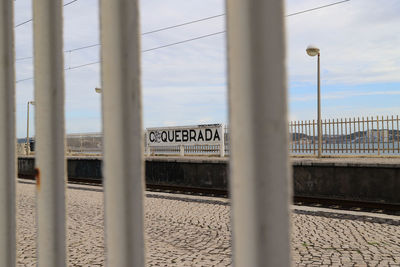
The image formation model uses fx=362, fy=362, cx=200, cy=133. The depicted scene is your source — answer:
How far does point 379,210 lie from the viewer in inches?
297

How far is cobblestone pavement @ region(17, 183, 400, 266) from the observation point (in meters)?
4.19

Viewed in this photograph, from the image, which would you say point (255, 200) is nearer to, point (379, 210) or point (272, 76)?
point (272, 76)

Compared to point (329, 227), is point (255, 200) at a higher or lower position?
higher

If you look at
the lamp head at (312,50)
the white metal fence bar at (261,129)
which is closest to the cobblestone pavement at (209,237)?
the white metal fence bar at (261,129)

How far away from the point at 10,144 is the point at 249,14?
161 centimetres

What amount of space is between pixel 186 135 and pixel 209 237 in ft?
37.4

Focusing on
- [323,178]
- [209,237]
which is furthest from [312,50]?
[209,237]

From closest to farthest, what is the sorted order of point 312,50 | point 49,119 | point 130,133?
point 130,133 → point 49,119 → point 312,50

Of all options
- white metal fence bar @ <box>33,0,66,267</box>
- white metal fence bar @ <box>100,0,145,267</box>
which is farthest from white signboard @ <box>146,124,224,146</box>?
white metal fence bar @ <box>100,0,145,267</box>

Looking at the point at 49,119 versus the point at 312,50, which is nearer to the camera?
the point at 49,119

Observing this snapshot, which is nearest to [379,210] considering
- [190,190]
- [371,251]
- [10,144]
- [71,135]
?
[371,251]

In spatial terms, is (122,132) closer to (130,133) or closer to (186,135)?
(130,133)

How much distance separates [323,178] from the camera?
30.8 ft

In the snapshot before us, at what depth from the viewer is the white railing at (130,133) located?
41.1 inches
